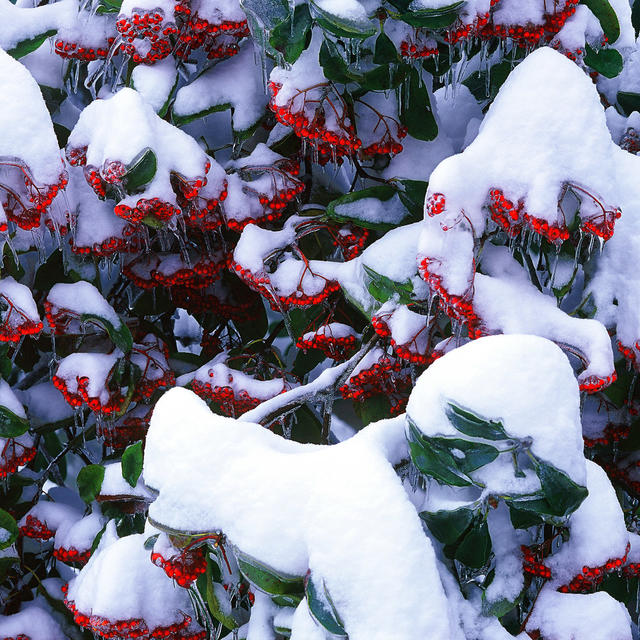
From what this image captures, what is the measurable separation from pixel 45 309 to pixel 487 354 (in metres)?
1.04

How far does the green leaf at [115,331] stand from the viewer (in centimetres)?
171

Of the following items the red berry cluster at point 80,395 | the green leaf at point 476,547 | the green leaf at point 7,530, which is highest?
the green leaf at point 476,547

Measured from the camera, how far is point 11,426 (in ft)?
5.41

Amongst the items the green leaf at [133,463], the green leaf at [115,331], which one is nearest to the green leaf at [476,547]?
the green leaf at [133,463]

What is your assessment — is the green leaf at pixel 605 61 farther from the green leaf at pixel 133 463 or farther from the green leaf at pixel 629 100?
the green leaf at pixel 133 463

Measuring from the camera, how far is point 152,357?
1.84 metres

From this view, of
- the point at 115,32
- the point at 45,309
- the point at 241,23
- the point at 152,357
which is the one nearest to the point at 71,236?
the point at 45,309

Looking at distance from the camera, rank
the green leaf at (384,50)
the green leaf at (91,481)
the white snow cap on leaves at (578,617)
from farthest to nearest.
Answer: the green leaf at (91,481) → the green leaf at (384,50) → the white snow cap on leaves at (578,617)

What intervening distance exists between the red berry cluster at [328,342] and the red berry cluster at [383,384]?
0.10 meters

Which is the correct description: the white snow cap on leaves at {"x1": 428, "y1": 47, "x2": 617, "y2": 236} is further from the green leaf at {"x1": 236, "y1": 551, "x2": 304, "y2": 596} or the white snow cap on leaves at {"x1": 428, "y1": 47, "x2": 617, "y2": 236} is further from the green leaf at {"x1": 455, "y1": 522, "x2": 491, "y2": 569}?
the green leaf at {"x1": 236, "y1": 551, "x2": 304, "y2": 596}

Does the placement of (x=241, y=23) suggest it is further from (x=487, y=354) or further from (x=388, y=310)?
(x=487, y=354)

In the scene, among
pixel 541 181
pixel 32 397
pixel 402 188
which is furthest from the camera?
pixel 32 397

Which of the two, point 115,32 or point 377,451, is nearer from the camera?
point 377,451

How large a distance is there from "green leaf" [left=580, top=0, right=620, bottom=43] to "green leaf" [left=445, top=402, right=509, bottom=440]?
106cm
